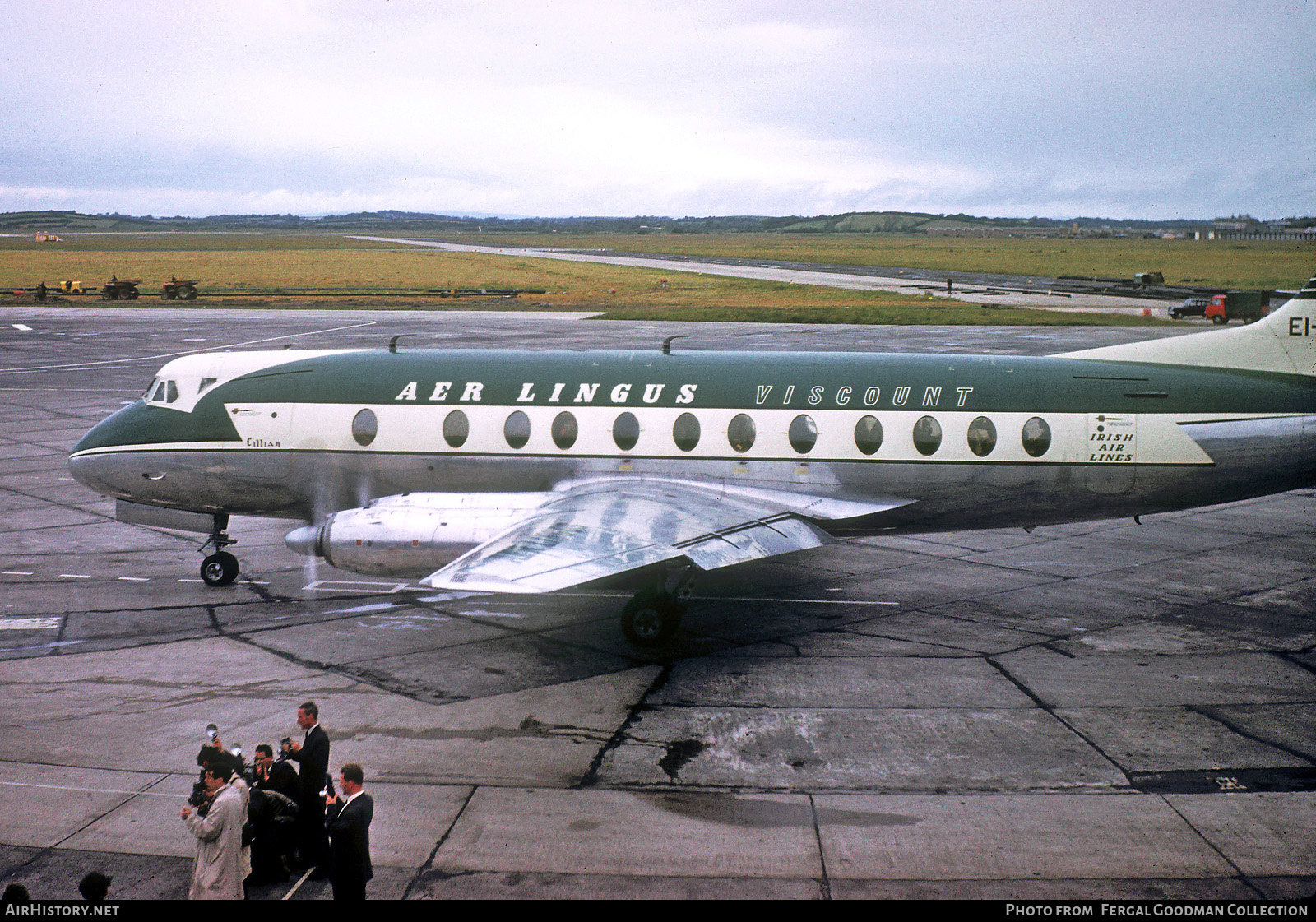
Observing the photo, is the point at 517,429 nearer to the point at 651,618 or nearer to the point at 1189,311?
the point at 651,618

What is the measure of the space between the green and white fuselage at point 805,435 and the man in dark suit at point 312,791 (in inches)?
240

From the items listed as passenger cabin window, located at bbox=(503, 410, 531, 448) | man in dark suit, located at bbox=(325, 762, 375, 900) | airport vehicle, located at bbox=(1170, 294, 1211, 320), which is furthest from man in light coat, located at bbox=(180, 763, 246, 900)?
airport vehicle, located at bbox=(1170, 294, 1211, 320)

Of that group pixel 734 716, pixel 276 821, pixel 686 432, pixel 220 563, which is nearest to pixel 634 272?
pixel 220 563

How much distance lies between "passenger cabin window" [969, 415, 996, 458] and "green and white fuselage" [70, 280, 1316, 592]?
0.09 feet

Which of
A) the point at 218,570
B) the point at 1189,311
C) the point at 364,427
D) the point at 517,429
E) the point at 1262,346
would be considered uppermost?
the point at 1189,311

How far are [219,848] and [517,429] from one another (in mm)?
9786

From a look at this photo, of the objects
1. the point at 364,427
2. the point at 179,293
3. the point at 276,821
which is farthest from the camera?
the point at 179,293

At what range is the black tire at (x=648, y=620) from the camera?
15406mm

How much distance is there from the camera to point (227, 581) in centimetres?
1847

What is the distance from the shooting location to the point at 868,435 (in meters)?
16.8

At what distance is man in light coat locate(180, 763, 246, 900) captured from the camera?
816cm

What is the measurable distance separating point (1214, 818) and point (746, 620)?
7.73 meters

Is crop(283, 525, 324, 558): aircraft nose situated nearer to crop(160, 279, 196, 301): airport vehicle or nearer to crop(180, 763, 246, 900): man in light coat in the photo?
crop(180, 763, 246, 900): man in light coat

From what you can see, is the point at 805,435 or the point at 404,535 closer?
the point at 404,535
